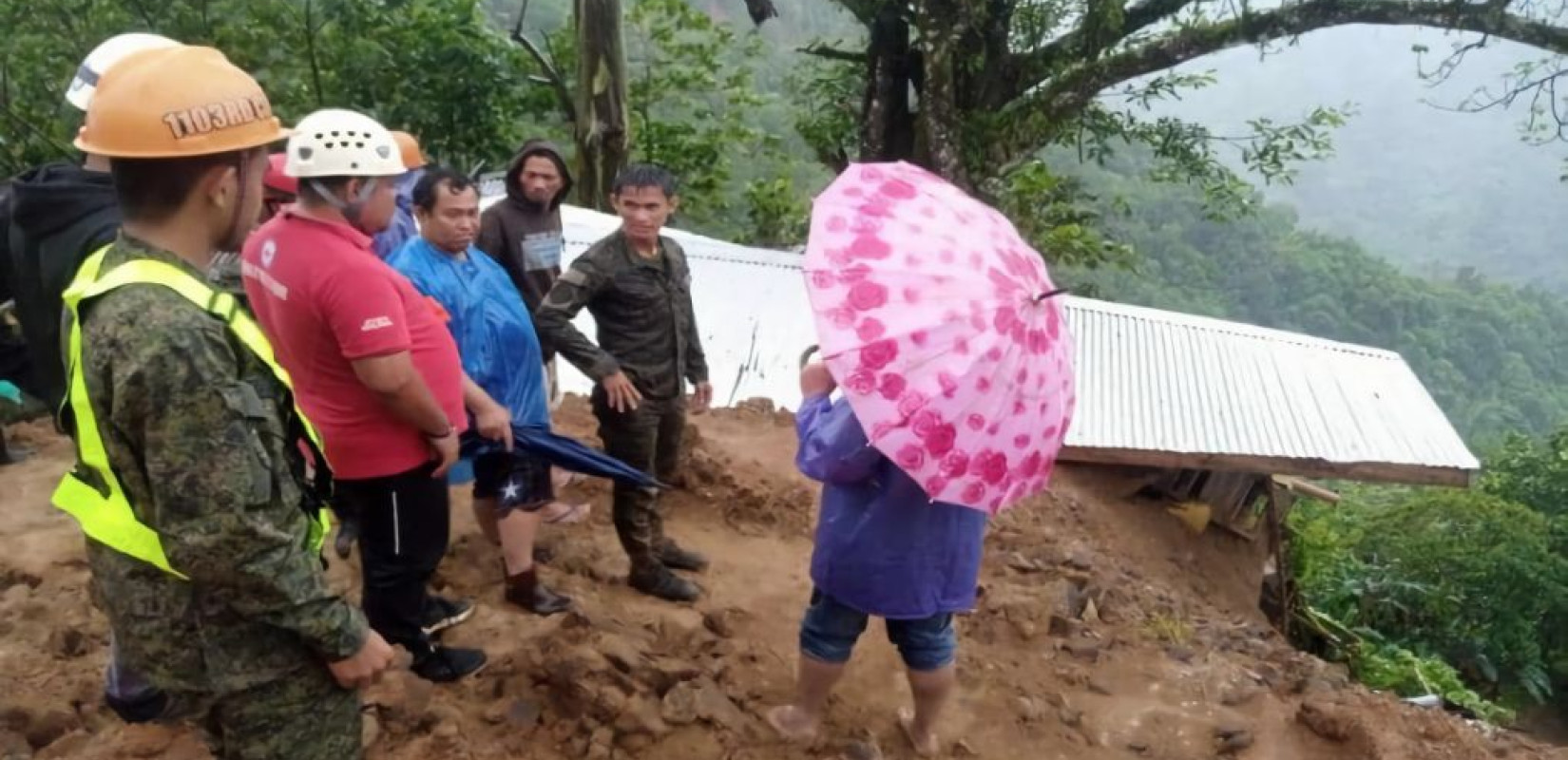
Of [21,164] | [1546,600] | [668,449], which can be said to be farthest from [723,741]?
[1546,600]

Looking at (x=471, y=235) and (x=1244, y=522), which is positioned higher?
(x=471, y=235)

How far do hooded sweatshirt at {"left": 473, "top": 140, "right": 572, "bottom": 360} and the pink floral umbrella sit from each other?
2136 millimetres

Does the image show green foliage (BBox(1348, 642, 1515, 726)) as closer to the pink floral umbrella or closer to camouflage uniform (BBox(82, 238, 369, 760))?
the pink floral umbrella

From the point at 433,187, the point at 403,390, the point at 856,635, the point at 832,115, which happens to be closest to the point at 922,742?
the point at 856,635

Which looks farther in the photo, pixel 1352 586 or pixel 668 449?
pixel 1352 586

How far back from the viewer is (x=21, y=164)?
9.41 m

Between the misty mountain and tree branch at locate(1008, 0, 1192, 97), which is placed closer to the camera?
tree branch at locate(1008, 0, 1192, 97)

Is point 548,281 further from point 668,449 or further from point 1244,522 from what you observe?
point 1244,522

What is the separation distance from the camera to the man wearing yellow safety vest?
1.70 m

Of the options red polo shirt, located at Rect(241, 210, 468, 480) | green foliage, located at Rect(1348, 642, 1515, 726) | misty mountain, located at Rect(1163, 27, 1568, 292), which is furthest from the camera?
misty mountain, located at Rect(1163, 27, 1568, 292)

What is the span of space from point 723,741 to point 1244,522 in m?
5.32

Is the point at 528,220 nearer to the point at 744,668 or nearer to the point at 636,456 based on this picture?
the point at 636,456

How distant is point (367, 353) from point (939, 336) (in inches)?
51.2

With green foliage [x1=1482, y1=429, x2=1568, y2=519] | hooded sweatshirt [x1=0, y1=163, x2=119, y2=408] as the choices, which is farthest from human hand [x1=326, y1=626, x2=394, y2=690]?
green foliage [x1=1482, y1=429, x2=1568, y2=519]
